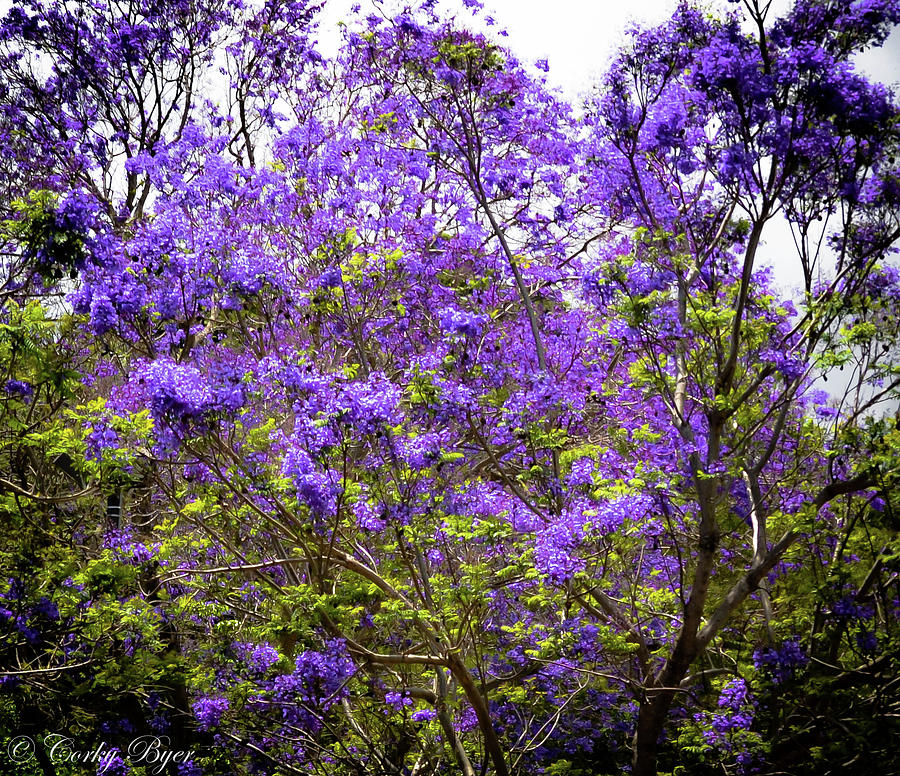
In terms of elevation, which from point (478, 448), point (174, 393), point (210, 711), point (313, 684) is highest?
point (478, 448)

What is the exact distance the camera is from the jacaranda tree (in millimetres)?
6504

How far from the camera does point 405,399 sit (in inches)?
309

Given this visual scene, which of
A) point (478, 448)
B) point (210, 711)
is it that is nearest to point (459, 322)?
point (478, 448)

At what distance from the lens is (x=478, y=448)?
28.6 ft

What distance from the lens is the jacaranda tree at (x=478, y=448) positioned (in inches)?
256

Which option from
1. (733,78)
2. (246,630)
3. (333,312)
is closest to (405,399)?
(333,312)

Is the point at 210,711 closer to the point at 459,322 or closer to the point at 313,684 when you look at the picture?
the point at 313,684

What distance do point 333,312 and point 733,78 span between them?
3556mm

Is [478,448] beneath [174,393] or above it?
above

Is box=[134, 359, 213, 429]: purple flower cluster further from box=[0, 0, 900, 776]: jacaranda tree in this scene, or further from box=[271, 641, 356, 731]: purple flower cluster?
box=[271, 641, 356, 731]: purple flower cluster

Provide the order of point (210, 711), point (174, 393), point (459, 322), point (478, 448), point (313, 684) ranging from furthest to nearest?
1. point (478, 448)
2. point (210, 711)
3. point (459, 322)
4. point (313, 684)
5. point (174, 393)

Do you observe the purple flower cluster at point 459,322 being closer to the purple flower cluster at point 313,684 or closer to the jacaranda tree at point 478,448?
the jacaranda tree at point 478,448

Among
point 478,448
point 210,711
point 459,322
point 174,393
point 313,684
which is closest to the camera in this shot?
point 174,393

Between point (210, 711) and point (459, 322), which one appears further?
point (210, 711)
